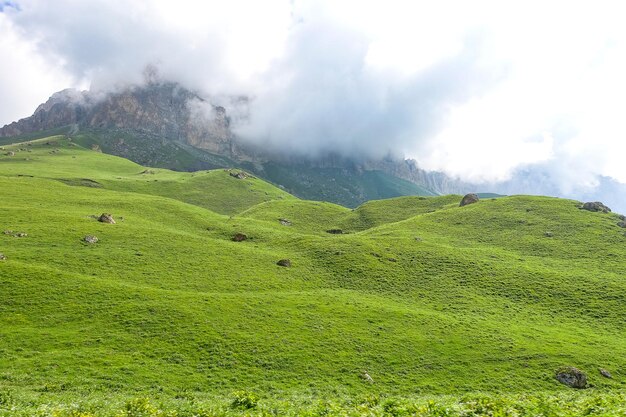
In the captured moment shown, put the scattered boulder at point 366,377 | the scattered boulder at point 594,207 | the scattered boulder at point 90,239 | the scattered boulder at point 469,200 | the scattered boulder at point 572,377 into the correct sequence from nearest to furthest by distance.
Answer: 1. the scattered boulder at point 366,377
2. the scattered boulder at point 572,377
3. the scattered boulder at point 90,239
4. the scattered boulder at point 594,207
5. the scattered boulder at point 469,200

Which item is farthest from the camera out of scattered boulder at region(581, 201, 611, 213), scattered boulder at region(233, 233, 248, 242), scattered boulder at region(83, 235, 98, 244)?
scattered boulder at region(581, 201, 611, 213)

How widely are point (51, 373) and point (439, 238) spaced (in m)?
103

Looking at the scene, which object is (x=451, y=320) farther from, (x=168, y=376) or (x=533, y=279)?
(x=168, y=376)

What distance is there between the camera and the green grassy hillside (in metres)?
35.4

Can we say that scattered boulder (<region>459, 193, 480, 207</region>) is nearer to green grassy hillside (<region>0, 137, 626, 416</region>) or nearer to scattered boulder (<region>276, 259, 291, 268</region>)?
green grassy hillside (<region>0, 137, 626, 416</region>)

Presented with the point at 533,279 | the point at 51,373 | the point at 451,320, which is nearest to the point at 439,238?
the point at 533,279

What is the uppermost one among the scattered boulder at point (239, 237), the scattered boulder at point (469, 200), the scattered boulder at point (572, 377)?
the scattered boulder at point (469, 200)

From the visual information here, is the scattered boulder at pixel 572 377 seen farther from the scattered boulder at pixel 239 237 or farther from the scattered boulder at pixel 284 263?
the scattered boulder at pixel 239 237

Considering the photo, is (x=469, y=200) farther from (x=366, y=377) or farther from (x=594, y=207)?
(x=366, y=377)

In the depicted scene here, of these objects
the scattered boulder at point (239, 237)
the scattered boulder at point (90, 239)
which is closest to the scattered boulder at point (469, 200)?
the scattered boulder at point (239, 237)

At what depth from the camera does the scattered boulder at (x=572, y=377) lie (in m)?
45.1

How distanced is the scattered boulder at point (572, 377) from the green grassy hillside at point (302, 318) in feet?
4.40

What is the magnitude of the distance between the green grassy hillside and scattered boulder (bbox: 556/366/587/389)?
4.40 ft

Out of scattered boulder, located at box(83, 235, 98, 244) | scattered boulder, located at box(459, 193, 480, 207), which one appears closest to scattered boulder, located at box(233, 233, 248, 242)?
scattered boulder, located at box(83, 235, 98, 244)
